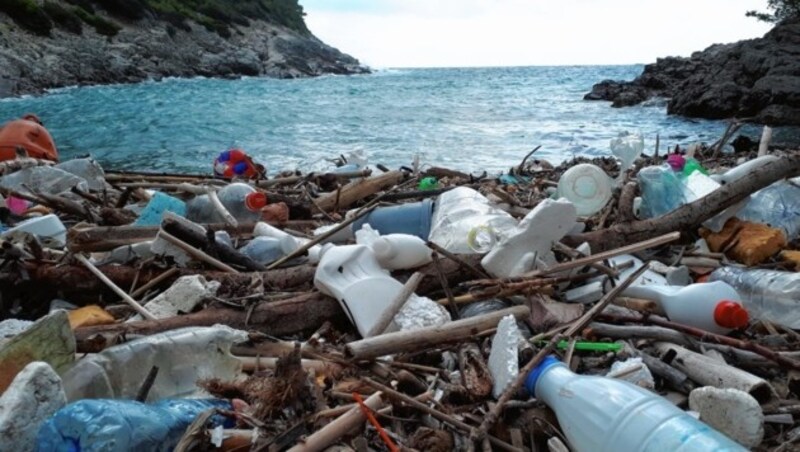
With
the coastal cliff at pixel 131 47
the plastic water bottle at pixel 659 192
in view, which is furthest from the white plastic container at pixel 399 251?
the coastal cliff at pixel 131 47

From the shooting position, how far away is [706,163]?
234 inches

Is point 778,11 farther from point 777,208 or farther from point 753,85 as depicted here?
point 777,208

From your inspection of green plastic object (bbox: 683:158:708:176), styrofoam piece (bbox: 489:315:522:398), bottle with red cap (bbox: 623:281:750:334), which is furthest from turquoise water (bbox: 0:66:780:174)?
styrofoam piece (bbox: 489:315:522:398)

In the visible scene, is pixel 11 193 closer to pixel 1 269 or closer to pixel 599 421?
pixel 1 269

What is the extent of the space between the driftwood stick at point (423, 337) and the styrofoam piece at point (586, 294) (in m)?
0.36

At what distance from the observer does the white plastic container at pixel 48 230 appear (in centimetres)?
339

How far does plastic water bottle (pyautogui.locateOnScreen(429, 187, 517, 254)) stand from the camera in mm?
2787

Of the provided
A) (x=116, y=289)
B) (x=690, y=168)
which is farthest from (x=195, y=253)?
(x=690, y=168)

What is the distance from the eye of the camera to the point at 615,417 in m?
1.42

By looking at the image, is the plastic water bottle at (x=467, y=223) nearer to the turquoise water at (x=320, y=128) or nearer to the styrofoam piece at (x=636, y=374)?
the styrofoam piece at (x=636, y=374)

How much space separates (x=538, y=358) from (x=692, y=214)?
1.74 m

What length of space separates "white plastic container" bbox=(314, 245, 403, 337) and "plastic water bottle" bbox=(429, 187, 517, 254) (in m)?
0.53

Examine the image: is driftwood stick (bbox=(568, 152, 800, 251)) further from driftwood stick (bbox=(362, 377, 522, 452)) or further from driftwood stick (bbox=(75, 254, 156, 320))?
driftwood stick (bbox=(75, 254, 156, 320))

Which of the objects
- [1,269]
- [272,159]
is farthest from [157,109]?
[1,269]
